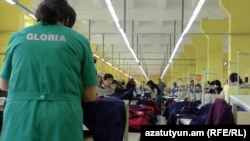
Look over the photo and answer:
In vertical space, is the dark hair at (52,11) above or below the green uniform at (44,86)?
above

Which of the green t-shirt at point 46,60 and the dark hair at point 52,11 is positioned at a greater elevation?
the dark hair at point 52,11

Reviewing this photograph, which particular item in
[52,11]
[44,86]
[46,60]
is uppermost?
[52,11]

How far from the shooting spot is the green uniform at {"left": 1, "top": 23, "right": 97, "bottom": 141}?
1699 millimetres

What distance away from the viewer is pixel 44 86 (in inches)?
67.1

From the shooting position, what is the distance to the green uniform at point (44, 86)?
1699 millimetres

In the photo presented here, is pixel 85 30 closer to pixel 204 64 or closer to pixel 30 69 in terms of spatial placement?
pixel 204 64

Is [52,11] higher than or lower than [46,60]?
higher

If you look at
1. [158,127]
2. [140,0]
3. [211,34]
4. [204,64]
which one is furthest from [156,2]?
[158,127]

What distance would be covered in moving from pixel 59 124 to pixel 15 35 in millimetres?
408

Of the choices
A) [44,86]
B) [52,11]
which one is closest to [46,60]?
[44,86]

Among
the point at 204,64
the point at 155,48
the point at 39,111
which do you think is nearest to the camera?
the point at 39,111

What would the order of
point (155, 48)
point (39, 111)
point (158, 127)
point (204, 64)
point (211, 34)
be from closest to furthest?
point (39, 111), point (158, 127), point (211, 34), point (204, 64), point (155, 48)

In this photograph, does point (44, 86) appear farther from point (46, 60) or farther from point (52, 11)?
point (52, 11)

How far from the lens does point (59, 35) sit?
1.75m
